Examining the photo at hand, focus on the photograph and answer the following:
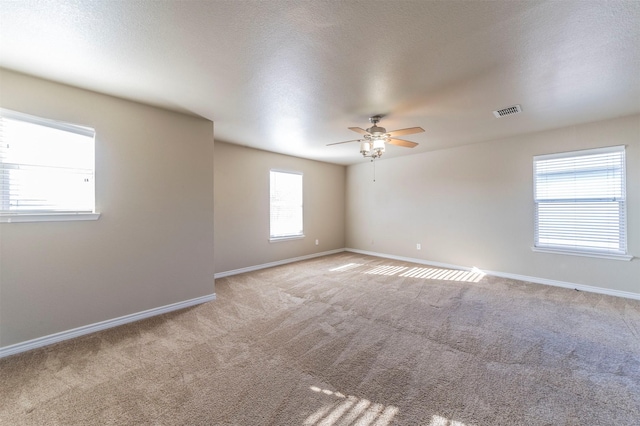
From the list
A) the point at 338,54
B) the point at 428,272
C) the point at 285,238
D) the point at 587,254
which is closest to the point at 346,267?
the point at 285,238

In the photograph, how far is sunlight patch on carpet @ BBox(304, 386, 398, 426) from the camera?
1.56 metres

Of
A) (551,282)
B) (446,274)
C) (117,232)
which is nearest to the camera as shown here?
(117,232)

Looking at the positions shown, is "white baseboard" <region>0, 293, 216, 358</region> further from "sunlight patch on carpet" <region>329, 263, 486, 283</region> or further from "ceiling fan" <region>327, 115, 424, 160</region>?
"ceiling fan" <region>327, 115, 424, 160</region>

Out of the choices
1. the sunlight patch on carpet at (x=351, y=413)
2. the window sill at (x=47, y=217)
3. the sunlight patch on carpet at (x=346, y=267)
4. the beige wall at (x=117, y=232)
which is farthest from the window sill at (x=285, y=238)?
the sunlight patch on carpet at (x=351, y=413)

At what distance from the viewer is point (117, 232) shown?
9.18 ft

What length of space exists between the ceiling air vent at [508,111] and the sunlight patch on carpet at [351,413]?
3.52 meters

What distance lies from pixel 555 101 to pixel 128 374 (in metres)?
5.09

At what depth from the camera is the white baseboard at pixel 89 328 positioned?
7.49 ft

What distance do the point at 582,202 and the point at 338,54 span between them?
14.5ft

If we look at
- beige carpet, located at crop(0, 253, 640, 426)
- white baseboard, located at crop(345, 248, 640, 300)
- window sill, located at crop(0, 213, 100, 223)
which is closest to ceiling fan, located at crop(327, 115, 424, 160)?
beige carpet, located at crop(0, 253, 640, 426)

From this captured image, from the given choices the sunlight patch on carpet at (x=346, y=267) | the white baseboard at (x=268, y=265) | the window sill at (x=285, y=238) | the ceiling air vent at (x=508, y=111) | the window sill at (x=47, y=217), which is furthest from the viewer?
the window sill at (x=285, y=238)

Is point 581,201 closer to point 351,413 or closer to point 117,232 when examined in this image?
point 351,413

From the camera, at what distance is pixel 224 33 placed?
1.78 metres

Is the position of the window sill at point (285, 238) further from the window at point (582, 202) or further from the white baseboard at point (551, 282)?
the window at point (582, 202)
